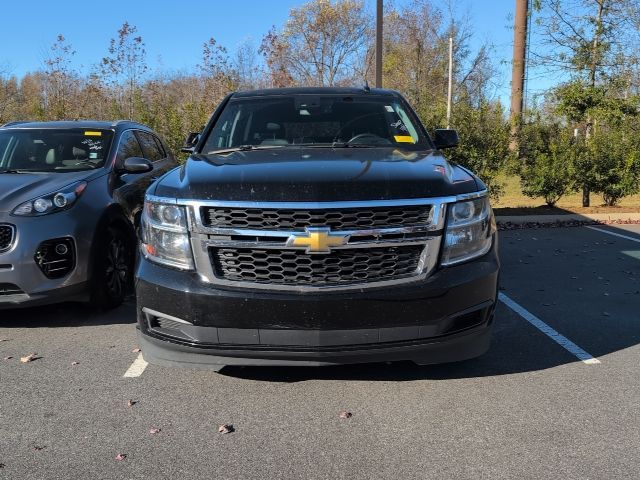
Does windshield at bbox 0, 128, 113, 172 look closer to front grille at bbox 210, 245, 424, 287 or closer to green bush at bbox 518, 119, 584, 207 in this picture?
front grille at bbox 210, 245, 424, 287

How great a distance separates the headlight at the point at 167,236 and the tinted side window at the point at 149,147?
370cm

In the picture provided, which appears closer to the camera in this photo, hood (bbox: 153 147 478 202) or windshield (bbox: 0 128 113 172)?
hood (bbox: 153 147 478 202)

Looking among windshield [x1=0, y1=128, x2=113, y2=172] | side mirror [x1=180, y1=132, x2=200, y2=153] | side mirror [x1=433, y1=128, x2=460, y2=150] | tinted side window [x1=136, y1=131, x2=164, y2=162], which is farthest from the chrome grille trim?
tinted side window [x1=136, y1=131, x2=164, y2=162]

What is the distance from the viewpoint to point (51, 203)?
469cm

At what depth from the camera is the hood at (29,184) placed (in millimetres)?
4605

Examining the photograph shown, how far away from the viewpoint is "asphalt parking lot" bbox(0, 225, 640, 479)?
9.25ft

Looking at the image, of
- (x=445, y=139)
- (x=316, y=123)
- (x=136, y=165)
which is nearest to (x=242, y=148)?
(x=316, y=123)

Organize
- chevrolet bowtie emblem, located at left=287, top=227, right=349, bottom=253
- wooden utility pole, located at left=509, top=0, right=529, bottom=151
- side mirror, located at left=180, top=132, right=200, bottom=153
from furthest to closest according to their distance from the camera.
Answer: wooden utility pole, located at left=509, top=0, right=529, bottom=151 < side mirror, located at left=180, top=132, right=200, bottom=153 < chevrolet bowtie emblem, located at left=287, top=227, right=349, bottom=253

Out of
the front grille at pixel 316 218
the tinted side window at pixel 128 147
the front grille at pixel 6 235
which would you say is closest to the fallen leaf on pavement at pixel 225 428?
the front grille at pixel 316 218

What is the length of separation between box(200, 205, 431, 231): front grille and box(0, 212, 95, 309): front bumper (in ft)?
6.95

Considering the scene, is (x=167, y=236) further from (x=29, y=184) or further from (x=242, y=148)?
(x=29, y=184)

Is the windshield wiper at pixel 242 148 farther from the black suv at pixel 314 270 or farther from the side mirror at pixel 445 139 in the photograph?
the side mirror at pixel 445 139

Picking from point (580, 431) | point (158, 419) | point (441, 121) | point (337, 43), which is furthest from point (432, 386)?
point (337, 43)

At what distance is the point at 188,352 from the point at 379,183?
139 centimetres
